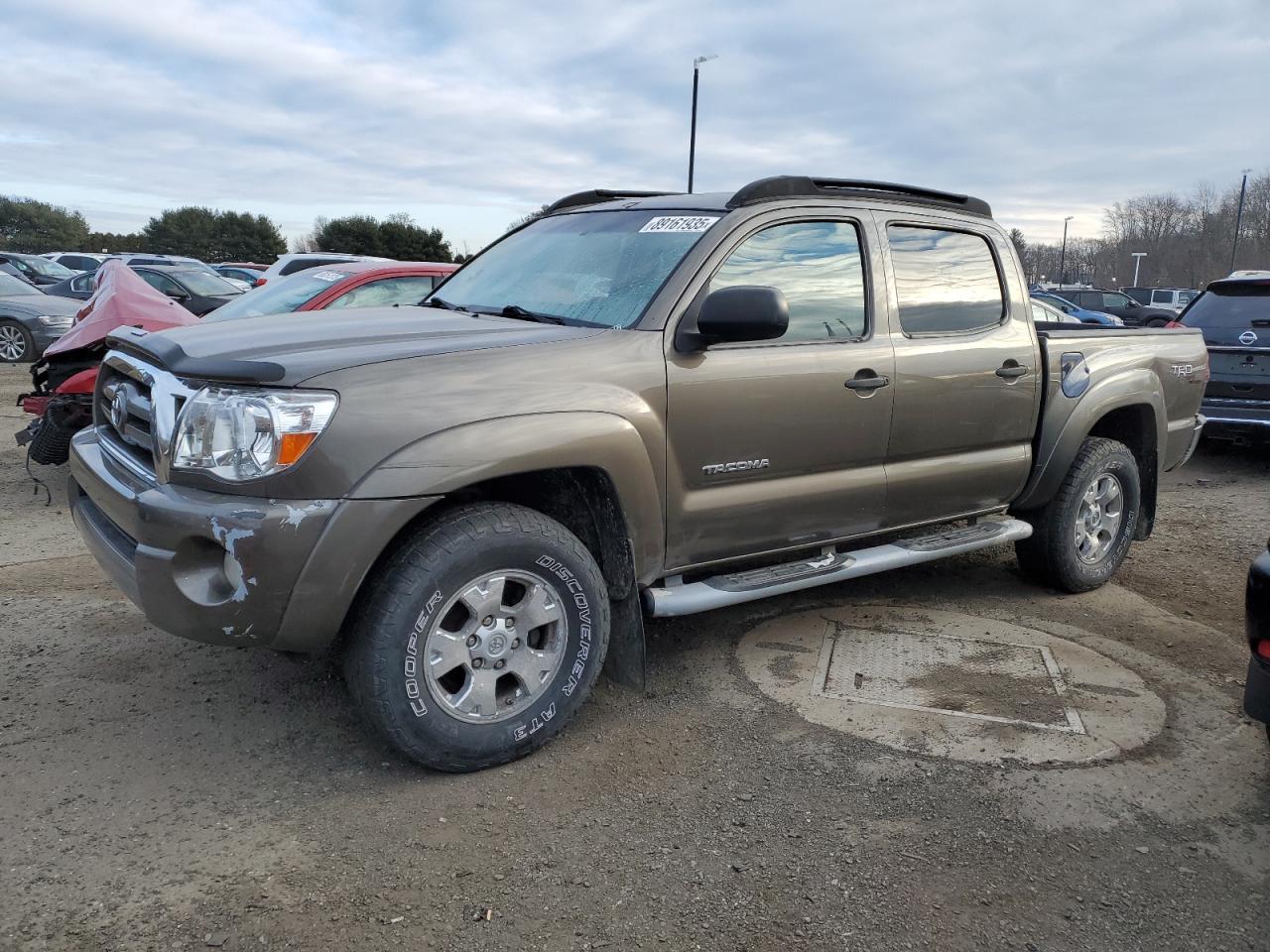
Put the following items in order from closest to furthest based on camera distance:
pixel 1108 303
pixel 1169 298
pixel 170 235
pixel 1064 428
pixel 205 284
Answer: pixel 1064 428 < pixel 205 284 < pixel 1108 303 < pixel 1169 298 < pixel 170 235

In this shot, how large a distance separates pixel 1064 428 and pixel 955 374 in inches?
33.2

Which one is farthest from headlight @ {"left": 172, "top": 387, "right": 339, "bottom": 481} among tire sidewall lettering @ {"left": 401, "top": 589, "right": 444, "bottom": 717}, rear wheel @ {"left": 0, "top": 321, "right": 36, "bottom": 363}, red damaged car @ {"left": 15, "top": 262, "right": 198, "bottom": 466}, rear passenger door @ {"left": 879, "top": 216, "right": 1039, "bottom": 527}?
rear wheel @ {"left": 0, "top": 321, "right": 36, "bottom": 363}

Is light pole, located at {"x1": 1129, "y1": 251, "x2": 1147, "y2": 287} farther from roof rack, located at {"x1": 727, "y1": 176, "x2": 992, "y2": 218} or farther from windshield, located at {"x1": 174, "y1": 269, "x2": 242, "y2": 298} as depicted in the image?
roof rack, located at {"x1": 727, "y1": 176, "x2": 992, "y2": 218}

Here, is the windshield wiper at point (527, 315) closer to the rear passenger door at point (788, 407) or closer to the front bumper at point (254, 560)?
the rear passenger door at point (788, 407)

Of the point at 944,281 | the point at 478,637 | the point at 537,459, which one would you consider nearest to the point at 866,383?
the point at 944,281

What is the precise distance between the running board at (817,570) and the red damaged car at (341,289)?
408cm

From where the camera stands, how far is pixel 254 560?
9.00ft

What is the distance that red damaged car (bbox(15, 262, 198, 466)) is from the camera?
18.8ft

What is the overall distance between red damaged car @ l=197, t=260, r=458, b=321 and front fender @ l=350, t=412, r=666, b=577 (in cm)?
414

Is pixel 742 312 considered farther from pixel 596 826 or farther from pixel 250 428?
pixel 596 826

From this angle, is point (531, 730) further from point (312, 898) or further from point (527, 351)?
point (527, 351)

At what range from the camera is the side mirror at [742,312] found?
3.30 m

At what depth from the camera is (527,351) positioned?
3.17 meters

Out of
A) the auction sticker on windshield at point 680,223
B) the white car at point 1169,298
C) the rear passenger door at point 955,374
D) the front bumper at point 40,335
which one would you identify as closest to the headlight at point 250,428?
the auction sticker on windshield at point 680,223
